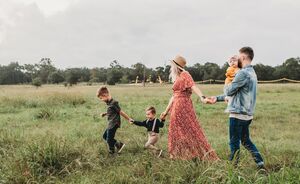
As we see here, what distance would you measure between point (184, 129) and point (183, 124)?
9cm

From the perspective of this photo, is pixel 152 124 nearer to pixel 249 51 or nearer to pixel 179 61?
pixel 179 61

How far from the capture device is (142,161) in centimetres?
593

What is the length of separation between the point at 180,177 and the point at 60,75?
298 feet

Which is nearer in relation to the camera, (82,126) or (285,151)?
(285,151)

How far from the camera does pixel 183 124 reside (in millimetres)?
6445

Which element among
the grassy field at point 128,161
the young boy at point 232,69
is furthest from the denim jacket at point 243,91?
the young boy at point 232,69

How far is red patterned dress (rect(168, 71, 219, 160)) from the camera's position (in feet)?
20.8

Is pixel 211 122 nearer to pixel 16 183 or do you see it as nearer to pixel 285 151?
pixel 285 151

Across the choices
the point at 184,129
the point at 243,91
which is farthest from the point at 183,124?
the point at 243,91

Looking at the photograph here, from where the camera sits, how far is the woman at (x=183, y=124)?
6332 mm

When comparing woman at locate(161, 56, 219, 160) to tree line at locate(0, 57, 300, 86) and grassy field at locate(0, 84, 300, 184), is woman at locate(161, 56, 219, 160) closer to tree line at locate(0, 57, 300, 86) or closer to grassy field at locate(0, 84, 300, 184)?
grassy field at locate(0, 84, 300, 184)

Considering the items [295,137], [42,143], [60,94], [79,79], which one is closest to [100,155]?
[42,143]

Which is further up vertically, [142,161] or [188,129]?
[188,129]

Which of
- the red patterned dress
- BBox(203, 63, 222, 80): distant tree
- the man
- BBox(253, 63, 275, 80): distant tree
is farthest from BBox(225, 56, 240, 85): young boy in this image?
BBox(253, 63, 275, 80): distant tree
